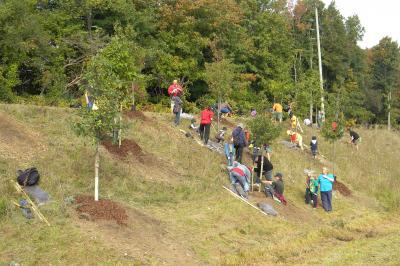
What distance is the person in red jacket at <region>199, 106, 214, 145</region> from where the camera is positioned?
21045mm

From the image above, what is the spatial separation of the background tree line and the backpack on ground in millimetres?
2803

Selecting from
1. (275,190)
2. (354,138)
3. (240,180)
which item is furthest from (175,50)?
(240,180)

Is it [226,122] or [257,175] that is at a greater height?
[226,122]

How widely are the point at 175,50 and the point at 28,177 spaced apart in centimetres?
2640

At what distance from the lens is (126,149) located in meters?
18.0

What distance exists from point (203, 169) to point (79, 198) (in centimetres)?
700

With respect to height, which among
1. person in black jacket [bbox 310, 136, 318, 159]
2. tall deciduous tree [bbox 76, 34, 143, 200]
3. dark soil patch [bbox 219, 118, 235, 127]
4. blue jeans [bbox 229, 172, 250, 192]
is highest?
tall deciduous tree [bbox 76, 34, 143, 200]

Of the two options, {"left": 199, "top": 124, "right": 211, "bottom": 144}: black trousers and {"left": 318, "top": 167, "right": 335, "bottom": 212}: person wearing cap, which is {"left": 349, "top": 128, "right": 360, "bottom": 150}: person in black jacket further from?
{"left": 199, "top": 124, "right": 211, "bottom": 144}: black trousers

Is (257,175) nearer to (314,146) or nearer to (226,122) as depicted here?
(314,146)

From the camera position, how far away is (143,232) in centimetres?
1218

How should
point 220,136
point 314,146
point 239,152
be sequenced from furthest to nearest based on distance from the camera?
point 314,146
point 220,136
point 239,152

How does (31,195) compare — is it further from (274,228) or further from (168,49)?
(168,49)

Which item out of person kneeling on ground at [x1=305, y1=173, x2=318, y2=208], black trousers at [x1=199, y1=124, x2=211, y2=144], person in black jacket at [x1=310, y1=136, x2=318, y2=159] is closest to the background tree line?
black trousers at [x1=199, y1=124, x2=211, y2=144]

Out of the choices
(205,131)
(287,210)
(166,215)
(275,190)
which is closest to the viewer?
(166,215)
